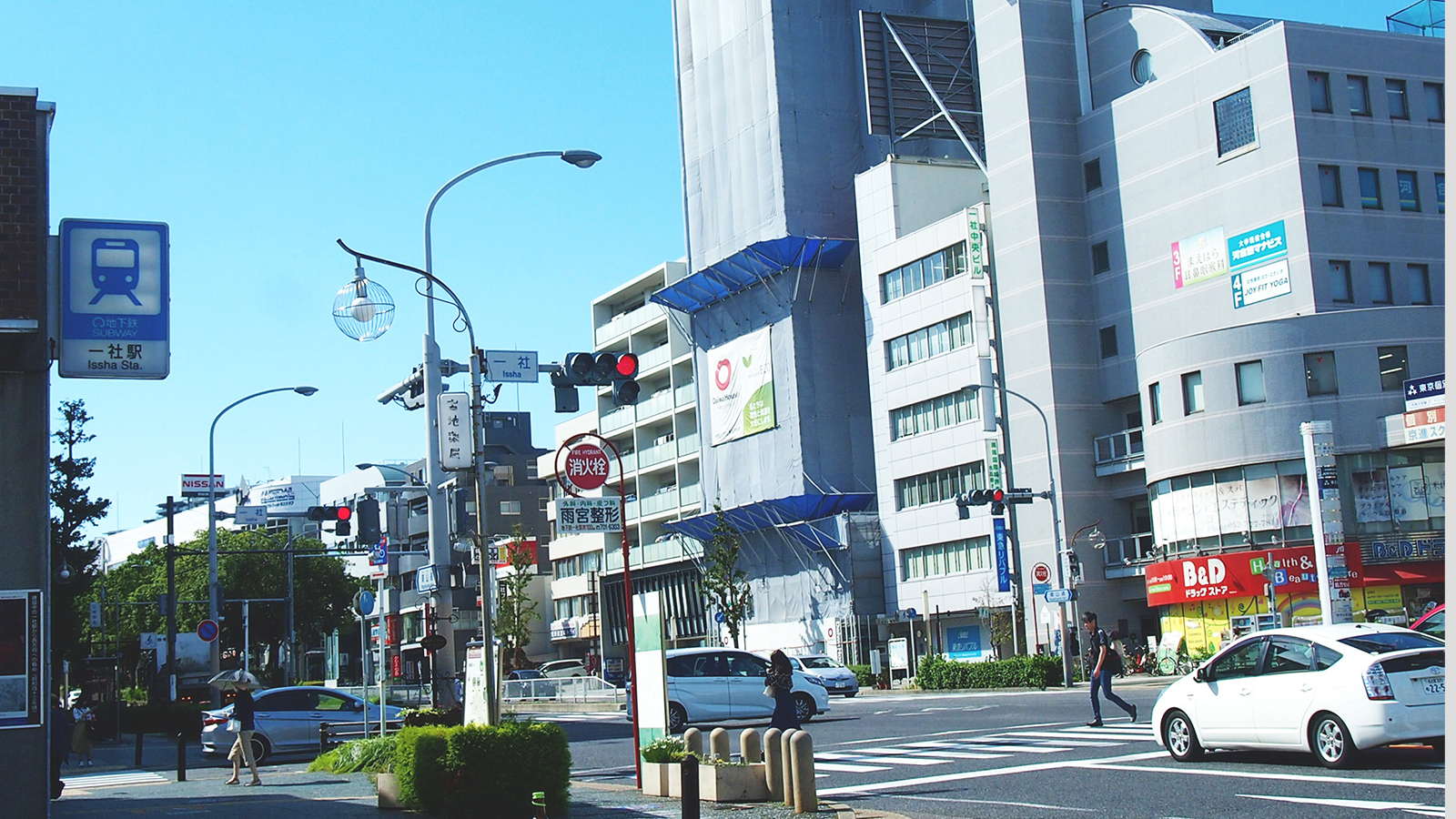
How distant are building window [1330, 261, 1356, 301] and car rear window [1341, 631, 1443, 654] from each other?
35.6m

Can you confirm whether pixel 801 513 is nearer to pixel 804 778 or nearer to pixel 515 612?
pixel 515 612

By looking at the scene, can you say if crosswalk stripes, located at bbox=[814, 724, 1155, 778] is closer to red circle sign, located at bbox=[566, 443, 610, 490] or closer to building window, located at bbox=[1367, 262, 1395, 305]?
red circle sign, located at bbox=[566, 443, 610, 490]

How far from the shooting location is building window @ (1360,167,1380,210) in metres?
49.2

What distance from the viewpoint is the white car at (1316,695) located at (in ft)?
47.3

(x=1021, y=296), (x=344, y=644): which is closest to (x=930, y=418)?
(x=1021, y=296)

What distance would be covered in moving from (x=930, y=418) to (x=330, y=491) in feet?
307

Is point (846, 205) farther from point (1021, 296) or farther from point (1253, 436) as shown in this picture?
point (1253, 436)

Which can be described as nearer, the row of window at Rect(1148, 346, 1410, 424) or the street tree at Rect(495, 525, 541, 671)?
the row of window at Rect(1148, 346, 1410, 424)

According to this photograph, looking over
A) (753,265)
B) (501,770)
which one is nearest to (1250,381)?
(753,265)

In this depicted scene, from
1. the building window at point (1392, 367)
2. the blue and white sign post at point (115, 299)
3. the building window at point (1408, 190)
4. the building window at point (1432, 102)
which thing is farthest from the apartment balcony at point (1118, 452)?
the blue and white sign post at point (115, 299)

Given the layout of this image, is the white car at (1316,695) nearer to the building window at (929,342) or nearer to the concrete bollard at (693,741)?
the concrete bollard at (693,741)

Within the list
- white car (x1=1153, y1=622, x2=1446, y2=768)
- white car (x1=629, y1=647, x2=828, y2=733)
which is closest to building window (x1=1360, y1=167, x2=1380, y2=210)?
white car (x1=629, y1=647, x2=828, y2=733)

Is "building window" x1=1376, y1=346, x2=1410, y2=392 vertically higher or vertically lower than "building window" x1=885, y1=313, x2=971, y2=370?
lower

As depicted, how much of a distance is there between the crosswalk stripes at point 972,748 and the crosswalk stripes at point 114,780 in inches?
483
